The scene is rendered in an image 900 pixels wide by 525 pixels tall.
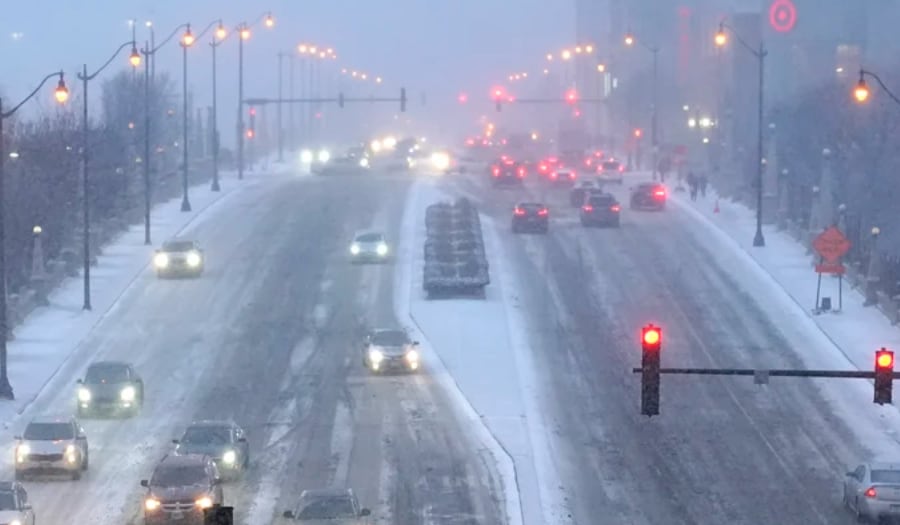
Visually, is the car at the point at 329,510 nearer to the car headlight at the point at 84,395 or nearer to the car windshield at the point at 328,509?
the car windshield at the point at 328,509

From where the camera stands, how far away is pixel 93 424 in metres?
43.9

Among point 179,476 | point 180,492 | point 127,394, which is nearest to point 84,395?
point 127,394

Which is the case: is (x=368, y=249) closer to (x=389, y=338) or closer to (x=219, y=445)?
(x=389, y=338)

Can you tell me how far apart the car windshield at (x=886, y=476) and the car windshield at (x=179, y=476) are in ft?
42.1

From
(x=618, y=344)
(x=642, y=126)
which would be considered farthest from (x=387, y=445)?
(x=642, y=126)

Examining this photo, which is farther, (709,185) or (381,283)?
(709,185)

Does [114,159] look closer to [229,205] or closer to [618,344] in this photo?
[229,205]

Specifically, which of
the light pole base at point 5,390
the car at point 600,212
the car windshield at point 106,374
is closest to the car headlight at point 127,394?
the car windshield at point 106,374

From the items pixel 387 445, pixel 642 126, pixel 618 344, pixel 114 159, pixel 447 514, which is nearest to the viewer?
pixel 447 514

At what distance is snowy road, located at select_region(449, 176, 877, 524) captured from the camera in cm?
3762

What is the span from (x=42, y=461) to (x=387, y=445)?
8679 millimetres

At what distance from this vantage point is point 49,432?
3756cm

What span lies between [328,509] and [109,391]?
1541 cm

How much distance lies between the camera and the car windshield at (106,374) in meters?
45.0
